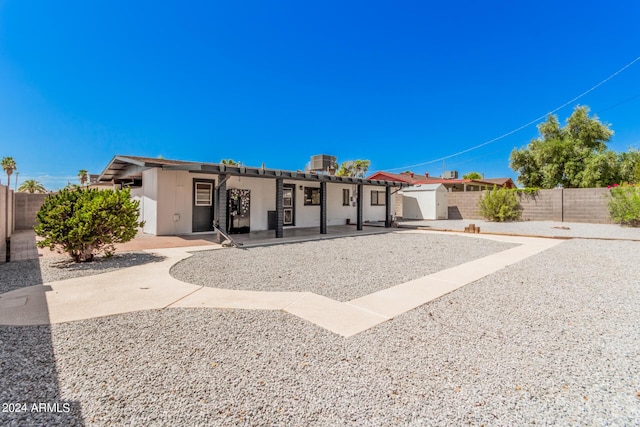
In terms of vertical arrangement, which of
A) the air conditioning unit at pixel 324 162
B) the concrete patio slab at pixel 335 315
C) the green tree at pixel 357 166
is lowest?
the concrete patio slab at pixel 335 315

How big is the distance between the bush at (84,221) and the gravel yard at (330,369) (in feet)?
11.6

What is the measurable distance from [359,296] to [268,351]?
6.54 ft

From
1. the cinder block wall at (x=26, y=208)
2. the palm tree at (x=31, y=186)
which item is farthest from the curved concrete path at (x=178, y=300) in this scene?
the palm tree at (x=31, y=186)

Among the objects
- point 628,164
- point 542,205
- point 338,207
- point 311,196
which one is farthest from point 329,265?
point 628,164

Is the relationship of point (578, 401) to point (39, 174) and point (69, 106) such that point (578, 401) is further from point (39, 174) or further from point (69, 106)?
point (39, 174)

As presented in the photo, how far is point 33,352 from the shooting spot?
2.63 m

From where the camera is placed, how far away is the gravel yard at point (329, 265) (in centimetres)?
498

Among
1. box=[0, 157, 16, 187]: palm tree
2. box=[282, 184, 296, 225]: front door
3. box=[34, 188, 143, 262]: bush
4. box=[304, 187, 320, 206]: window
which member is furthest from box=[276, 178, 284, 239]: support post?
box=[0, 157, 16, 187]: palm tree

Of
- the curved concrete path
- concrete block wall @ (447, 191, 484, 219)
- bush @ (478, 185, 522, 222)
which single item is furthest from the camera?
concrete block wall @ (447, 191, 484, 219)

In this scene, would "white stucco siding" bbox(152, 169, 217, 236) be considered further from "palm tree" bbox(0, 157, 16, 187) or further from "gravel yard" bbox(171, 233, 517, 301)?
"palm tree" bbox(0, 157, 16, 187)

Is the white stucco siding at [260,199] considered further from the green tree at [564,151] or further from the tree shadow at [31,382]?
the green tree at [564,151]

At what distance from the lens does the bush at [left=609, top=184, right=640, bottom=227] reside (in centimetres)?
1403

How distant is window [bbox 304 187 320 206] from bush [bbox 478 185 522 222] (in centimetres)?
1054

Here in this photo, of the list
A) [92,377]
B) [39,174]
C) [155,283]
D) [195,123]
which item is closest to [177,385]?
[92,377]
